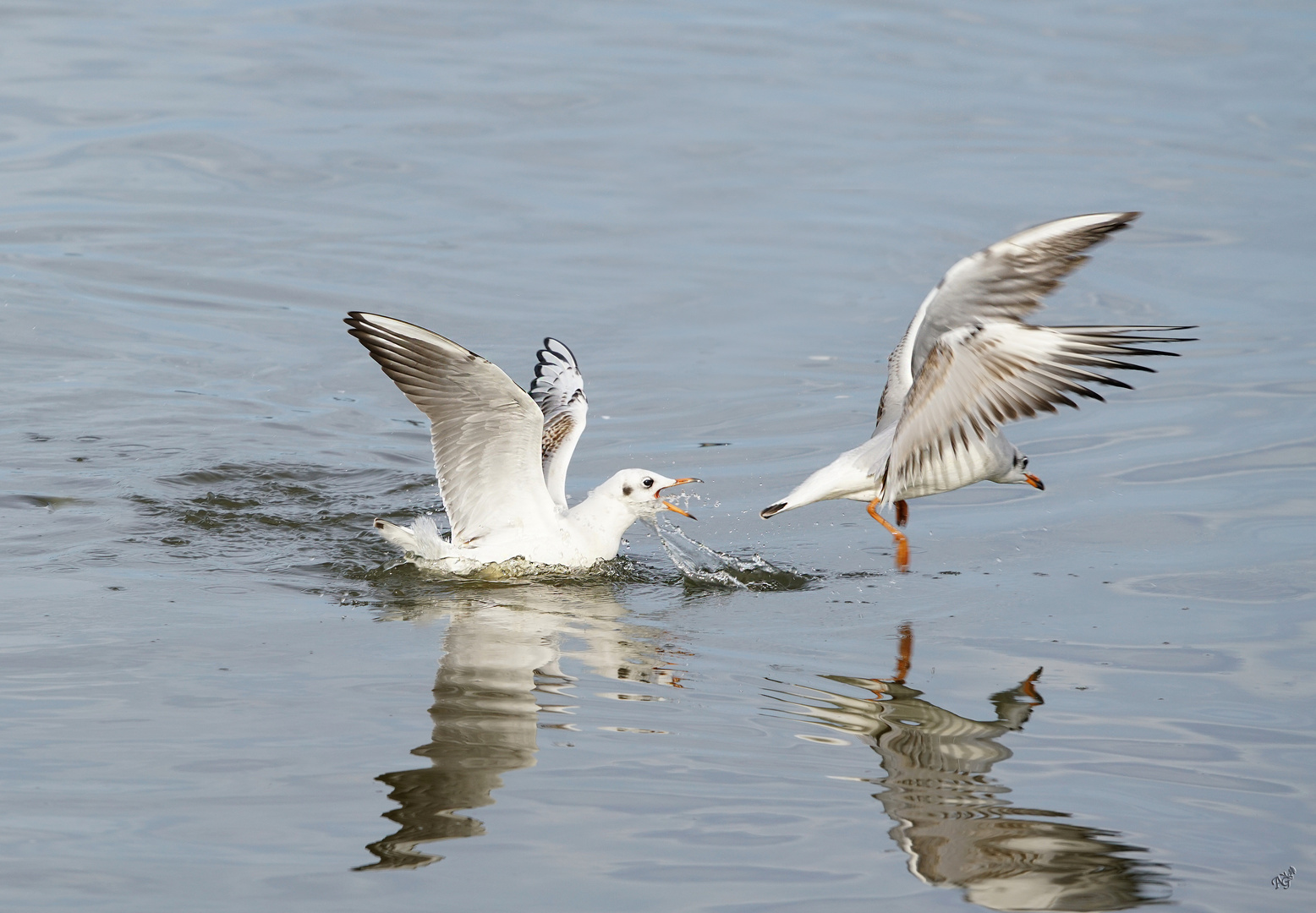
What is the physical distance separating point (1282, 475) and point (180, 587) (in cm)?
740

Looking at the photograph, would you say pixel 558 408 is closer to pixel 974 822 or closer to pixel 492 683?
pixel 492 683

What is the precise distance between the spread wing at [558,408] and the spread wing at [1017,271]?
268 centimetres

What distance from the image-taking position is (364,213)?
17719mm

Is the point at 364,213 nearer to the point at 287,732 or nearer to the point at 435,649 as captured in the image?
the point at 435,649

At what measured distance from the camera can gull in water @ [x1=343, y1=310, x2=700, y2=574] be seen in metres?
8.41

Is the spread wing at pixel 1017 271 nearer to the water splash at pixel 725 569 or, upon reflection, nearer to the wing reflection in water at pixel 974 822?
the water splash at pixel 725 569

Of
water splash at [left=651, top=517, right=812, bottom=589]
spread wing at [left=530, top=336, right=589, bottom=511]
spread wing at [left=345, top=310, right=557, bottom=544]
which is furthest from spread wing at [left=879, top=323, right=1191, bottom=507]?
spread wing at [left=530, top=336, right=589, bottom=511]

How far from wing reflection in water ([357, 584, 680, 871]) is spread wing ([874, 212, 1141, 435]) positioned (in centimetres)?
226

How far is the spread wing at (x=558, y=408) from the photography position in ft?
32.6

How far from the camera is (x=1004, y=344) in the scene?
316 inches

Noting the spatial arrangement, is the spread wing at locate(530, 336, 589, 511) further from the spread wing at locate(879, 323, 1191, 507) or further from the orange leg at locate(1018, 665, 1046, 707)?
the orange leg at locate(1018, 665, 1046, 707)

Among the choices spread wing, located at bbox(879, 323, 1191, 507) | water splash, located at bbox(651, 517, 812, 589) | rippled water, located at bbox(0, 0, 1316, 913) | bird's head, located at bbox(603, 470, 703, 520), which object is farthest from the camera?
bird's head, located at bbox(603, 470, 703, 520)

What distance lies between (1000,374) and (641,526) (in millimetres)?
3435

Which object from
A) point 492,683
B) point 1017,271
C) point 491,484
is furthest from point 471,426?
point 1017,271
